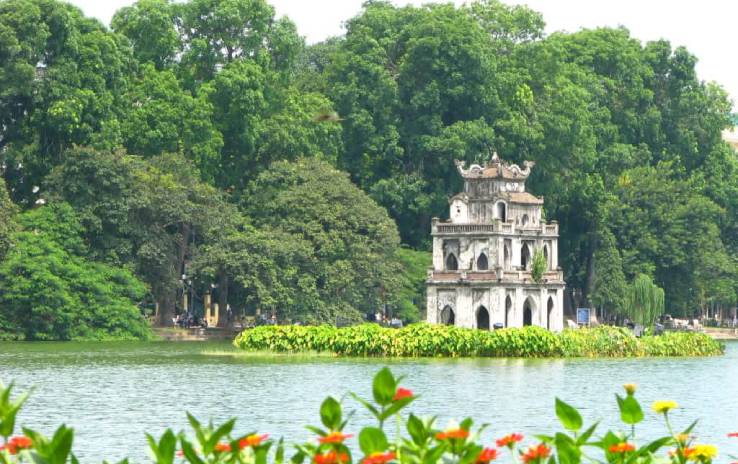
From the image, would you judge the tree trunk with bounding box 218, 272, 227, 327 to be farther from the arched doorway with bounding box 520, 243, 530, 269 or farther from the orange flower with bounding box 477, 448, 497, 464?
the orange flower with bounding box 477, 448, 497, 464

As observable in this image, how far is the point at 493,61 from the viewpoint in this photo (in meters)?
86.5

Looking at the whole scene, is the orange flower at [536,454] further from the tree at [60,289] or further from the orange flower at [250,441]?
the tree at [60,289]

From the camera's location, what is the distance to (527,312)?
246 ft

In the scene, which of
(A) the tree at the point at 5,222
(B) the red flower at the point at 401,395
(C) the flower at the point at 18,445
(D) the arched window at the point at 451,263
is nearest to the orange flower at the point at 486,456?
(B) the red flower at the point at 401,395

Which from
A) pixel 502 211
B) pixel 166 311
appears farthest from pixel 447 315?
pixel 166 311

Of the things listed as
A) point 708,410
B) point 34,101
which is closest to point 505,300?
point 34,101

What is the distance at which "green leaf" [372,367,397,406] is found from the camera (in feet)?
37.4

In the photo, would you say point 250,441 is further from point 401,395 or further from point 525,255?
point 525,255

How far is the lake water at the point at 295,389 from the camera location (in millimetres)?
34406

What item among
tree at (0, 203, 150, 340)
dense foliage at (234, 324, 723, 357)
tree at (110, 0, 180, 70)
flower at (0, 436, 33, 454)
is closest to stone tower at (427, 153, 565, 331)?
tree at (0, 203, 150, 340)

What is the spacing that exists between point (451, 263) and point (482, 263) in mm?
1553

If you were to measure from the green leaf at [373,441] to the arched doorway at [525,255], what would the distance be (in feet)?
214

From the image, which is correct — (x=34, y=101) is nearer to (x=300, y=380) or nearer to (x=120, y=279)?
(x=120, y=279)

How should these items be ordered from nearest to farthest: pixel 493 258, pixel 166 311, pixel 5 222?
pixel 5 222
pixel 493 258
pixel 166 311
